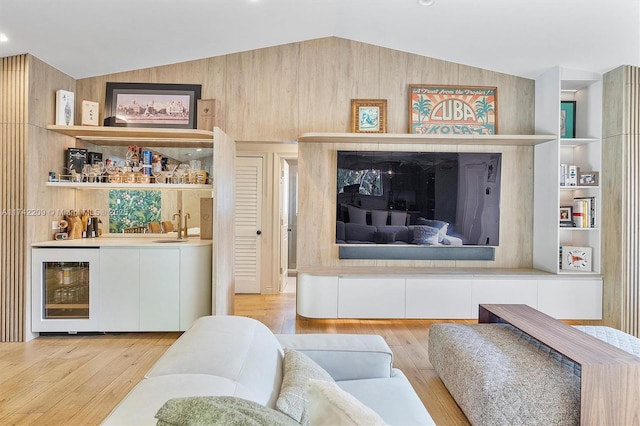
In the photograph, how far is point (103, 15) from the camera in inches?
119

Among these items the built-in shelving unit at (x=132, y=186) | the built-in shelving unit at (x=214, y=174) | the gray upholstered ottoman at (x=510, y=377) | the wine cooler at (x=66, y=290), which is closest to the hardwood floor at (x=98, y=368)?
the wine cooler at (x=66, y=290)

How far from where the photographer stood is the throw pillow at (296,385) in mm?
1065

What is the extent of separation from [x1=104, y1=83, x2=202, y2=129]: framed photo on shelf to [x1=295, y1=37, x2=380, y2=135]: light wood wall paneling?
1176mm

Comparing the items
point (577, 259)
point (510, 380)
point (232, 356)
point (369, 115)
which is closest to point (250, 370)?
point (232, 356)

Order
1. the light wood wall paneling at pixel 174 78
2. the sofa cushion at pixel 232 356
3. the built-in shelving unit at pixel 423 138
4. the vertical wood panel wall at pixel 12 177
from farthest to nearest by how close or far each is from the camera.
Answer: the light wood wall paneling at pixel 174 78 < the built-in shelving unit at pixel 423 138 < the vertical wood panel wall at pixel 12 177 < the sofa cushion at pixel 232 356

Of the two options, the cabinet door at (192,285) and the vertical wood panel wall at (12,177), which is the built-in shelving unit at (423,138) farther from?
the vertical wood panel wall at (12,177)

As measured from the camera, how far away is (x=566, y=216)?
4.04 metres

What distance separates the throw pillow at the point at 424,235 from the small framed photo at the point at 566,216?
1.23 meters

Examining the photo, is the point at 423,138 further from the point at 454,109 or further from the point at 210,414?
the point at 210,414

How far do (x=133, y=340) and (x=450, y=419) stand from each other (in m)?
2.72

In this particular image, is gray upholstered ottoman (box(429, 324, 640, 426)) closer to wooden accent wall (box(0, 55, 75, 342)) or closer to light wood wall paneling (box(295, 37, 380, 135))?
light wood wall paneling (box(295, 37, 380, 135))

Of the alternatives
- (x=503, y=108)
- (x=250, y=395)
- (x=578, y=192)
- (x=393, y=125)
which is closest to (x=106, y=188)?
(x=393, y=125)

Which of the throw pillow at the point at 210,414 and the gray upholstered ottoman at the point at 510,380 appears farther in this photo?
the gray upholstered ottoman at the point at 510,380

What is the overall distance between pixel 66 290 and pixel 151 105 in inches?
76.8
